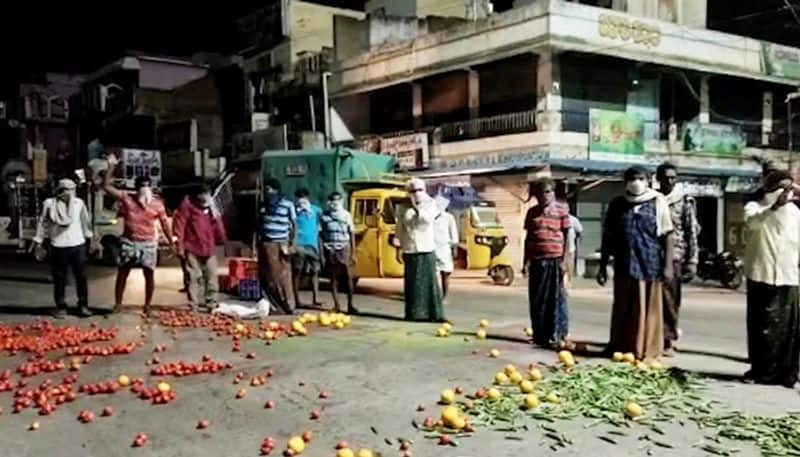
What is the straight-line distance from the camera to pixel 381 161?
1861 cm

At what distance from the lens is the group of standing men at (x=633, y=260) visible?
7371mm

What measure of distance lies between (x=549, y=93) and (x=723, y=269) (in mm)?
6865

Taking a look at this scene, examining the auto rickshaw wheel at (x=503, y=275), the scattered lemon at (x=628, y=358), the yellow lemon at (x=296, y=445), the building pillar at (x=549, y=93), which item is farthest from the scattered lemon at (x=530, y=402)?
the building pillar at (x=549, y=93)

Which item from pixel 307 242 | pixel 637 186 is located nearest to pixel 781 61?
pixel 307 242

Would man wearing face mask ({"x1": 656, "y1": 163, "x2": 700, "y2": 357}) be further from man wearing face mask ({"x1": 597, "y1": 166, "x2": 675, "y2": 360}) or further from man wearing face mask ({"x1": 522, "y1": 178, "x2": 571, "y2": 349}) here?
man wearing face mask ({"x1": 522, "y1": 178, "x2": 571, "y2": 349})

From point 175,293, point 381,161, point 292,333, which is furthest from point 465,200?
point 292,333

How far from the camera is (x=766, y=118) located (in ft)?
90.7

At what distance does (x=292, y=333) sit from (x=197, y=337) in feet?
3.85

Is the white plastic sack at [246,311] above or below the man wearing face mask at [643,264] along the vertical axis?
below

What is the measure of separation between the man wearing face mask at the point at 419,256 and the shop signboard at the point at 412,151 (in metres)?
14.2

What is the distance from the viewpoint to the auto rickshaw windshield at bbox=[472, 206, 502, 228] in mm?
20281

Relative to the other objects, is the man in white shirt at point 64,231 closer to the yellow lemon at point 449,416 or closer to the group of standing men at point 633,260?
the group of standing men at point 633,260

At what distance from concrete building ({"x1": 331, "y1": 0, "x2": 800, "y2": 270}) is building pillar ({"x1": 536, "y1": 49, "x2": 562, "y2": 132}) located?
0.04 meters

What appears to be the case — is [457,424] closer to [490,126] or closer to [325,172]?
[325,172]
